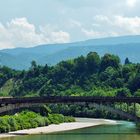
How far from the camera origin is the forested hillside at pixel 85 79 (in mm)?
162875

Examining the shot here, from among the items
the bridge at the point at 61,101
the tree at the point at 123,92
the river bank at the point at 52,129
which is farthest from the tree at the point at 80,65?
the bridge at the point at 61,101

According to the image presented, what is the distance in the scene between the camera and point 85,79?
182 m

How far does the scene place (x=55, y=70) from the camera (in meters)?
195

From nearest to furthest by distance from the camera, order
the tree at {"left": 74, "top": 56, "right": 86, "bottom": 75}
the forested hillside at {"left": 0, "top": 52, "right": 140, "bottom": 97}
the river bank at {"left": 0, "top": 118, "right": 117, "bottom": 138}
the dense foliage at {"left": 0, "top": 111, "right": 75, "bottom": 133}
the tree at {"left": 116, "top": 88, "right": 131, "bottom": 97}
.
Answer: the river bank at {"left": 0, "top": 118, "right": 117, "bottom": 138}, the dense foliage at {"left": 0, "top": 111, "right": 75, "bottom": 133}, the tree at {"left": 116, "top": 88, "right": 131, "bottom": 97}, the forested hillside at {"left": 0, "top": 52, "right": 140, "bottom": 97}, the tree at {"left": 74, "top": 56, "right": 86, "bottom": 75}

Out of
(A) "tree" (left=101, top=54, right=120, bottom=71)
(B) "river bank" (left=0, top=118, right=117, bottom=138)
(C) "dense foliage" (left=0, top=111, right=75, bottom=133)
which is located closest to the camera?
(B) "river bank" (left=0, top=118, right=117, bottom=138)

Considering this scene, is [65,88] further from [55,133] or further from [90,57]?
[55,133]

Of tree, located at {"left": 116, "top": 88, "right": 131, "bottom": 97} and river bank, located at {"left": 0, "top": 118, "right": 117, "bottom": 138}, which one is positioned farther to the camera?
tree, located at {"left": 116, "top": 88, "right": 131, "bottom": 97}

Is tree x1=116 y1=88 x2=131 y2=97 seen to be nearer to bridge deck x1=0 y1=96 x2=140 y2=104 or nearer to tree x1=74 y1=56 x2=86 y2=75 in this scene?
tree x1=74 y1=56 x2=86 y2=75

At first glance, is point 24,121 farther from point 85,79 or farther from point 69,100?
point 85,79

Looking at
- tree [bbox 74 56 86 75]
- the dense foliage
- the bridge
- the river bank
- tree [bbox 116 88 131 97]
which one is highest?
tree [bbox 74 56 86 75]

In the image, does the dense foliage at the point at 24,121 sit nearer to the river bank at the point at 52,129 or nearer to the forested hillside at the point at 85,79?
the river bank at the point at 52,129

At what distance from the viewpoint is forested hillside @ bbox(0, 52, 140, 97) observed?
16288cm

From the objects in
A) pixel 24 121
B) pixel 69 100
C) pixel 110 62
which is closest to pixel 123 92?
pixel 110 62

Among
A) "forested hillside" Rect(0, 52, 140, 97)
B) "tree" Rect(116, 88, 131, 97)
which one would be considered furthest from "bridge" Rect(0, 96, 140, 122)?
"forested hillside" Rect(0, 52, 140, 97)
